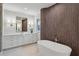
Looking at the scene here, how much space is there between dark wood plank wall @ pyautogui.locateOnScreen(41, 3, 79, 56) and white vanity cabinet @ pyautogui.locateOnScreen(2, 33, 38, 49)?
1.52 ft

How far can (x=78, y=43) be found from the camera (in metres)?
1.79

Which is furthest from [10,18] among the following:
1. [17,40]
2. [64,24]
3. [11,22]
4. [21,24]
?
[64,24]

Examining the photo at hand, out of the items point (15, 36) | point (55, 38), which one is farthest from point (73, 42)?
point (15, 36)

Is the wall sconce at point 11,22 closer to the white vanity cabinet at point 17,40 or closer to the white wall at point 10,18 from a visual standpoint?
the white wall at point 10,18

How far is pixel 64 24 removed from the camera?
2.21m

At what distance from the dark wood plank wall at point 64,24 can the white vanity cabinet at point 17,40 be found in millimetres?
463

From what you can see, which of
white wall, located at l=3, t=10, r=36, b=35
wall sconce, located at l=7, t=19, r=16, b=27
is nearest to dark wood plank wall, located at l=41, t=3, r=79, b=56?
white wall, located at l=3, t=10, r=36, b=35

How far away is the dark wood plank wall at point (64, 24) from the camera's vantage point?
6.08 feet

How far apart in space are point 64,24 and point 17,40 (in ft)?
4.88

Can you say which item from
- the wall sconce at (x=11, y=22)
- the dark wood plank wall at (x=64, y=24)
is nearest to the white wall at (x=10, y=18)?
the wall sconce at (x=11, y=22)

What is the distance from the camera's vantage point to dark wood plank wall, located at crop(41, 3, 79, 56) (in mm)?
1854

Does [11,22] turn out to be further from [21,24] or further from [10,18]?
[21,24]

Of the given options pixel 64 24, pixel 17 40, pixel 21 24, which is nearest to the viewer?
pixel 64 24

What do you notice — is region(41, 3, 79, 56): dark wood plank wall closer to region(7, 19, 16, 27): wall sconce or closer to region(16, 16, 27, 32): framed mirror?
region(16, 16, 27, 32): framed mirror
